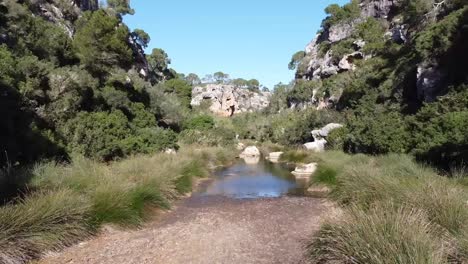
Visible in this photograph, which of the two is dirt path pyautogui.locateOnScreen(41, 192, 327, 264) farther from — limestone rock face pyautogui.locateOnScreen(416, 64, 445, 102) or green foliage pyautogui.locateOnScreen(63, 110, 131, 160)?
limestone rock face pyautogui.locateOnScreen(416, 64, 445, 102)

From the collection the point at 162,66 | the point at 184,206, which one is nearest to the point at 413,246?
the point at 184,206

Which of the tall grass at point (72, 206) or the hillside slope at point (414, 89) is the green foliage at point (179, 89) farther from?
the tall grass at point (72, 206)

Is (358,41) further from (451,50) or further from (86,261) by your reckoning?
(86,261)

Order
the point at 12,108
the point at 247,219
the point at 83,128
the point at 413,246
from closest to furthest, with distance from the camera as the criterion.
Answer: the point at 413,246, the point at 247,219, the point at 12,108, the point at 83,128

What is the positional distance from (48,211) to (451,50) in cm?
2445

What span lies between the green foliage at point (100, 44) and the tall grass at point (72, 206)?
17.8 metres

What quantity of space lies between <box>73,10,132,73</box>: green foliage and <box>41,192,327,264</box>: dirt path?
820 inches

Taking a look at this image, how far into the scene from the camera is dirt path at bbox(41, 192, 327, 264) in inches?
275

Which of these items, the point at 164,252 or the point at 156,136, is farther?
the point at 156,136

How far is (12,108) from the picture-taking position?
605 inches

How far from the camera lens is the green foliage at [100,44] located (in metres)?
29.8

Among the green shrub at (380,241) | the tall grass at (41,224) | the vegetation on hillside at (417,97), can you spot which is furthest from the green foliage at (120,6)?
the green shrub at (380,241)

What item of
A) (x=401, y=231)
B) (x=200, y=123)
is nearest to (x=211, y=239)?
(x=401, y=231)

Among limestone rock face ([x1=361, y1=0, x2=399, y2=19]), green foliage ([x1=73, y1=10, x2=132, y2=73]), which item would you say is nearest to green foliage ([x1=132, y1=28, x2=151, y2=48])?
limestone rock face ([x1=361, y1=0, x2=399, y2=19])
